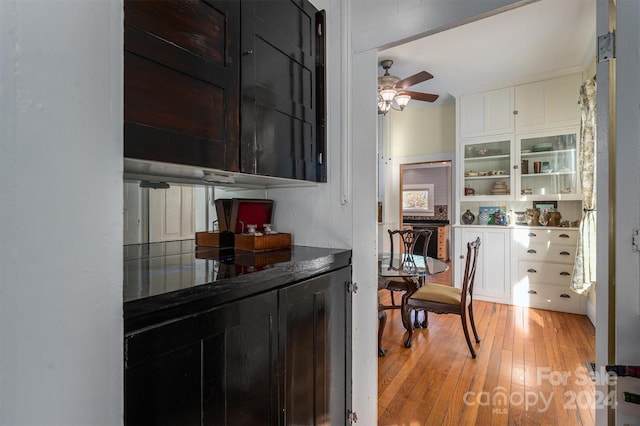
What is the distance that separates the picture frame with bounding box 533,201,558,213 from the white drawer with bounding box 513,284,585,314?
965 mm

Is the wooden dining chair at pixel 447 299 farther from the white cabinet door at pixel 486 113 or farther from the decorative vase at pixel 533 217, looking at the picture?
the white cabinet door at pixel 486 113

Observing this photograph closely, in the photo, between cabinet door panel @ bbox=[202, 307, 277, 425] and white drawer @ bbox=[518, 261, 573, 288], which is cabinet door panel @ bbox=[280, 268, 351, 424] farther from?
white drawer @ bbox=[518, 261, 573, 288]

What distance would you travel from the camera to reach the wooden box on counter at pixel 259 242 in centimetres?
155

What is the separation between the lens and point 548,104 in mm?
3820

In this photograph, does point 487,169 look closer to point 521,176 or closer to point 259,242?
point 521,176

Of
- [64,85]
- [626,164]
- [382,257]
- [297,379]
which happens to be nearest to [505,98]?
[382,257]

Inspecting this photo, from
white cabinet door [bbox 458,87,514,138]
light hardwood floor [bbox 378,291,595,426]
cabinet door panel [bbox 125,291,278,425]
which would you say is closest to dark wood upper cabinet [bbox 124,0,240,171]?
cabinet door panel [bbox 125,291,278,425]

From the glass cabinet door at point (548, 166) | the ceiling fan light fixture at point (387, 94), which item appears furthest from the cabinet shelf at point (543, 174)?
the ceiling fan light fixture at point (387, 94)

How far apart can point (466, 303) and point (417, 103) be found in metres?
3.31

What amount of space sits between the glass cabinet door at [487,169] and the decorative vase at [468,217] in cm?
23

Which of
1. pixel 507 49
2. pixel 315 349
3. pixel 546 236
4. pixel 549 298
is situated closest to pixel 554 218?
pixel 546 236

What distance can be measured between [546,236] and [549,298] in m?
0.74

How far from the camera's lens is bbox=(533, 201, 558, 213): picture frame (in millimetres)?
3957

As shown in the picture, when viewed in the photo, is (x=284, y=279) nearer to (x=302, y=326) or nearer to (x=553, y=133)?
(x=302, y=326)
